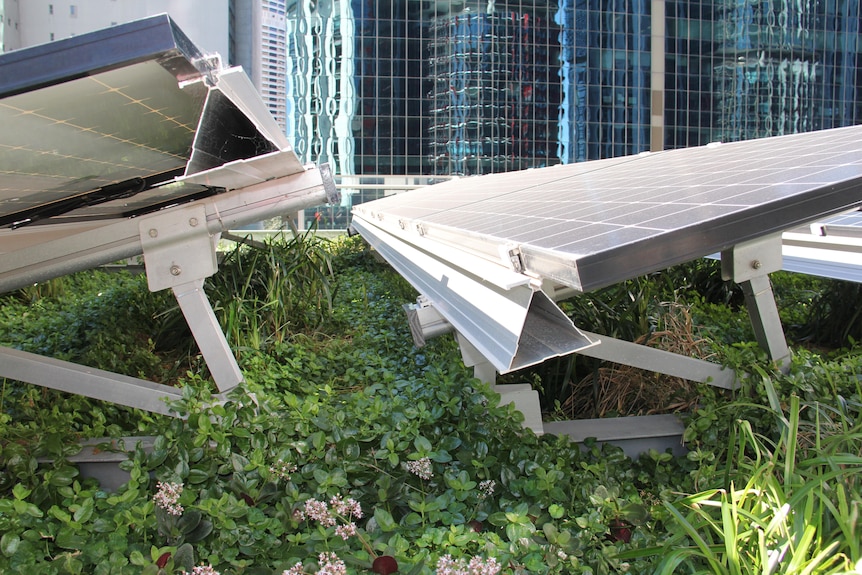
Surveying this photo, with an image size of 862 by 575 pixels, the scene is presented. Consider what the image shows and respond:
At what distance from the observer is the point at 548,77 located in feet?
137

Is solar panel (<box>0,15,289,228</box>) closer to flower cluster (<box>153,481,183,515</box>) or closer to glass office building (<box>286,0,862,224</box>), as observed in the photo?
flower cluster (<box>153,481,183,515</box>)

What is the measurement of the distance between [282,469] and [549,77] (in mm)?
41969

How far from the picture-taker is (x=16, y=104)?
1498 mm

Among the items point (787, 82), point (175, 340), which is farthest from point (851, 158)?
point (787, 82)

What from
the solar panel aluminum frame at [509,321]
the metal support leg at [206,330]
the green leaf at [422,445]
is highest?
the solar panel aluminum frame at [509,321]

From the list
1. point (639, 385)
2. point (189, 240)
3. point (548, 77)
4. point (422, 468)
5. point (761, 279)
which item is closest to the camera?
point (422, 468)

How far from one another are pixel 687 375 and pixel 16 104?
241 cm

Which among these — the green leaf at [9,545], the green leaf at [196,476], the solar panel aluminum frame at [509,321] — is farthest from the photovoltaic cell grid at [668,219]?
the green leaf at [9,545]

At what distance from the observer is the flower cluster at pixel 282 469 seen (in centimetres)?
231

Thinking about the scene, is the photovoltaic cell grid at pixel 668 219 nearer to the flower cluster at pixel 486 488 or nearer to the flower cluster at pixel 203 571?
the flower cluster at pixel 486 488

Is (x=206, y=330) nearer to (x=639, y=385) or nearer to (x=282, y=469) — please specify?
(x=282, y=469)

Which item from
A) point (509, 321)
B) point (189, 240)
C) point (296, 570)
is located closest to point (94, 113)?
point (189, 240)

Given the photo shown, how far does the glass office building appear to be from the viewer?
39094 millimetres

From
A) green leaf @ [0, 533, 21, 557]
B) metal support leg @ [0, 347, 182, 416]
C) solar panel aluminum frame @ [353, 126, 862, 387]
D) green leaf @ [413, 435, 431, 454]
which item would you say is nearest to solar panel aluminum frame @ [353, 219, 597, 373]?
solar panel aluminum frame @ [353, 126, 862, 387]
